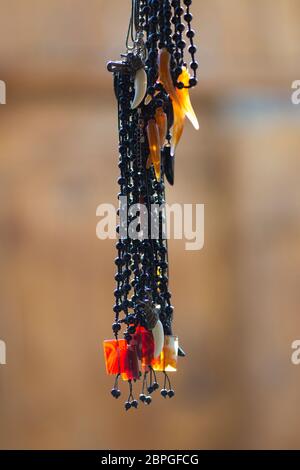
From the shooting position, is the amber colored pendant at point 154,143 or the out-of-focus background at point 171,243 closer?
the amber colored pendant at point 154,143

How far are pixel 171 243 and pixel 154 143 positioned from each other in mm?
936

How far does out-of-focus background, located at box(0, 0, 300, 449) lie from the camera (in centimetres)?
188

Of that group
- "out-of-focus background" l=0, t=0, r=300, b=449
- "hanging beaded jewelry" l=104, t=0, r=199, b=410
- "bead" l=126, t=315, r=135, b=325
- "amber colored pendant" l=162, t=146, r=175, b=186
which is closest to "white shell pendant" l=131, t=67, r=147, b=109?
"hanging beaded jewelry" l=104, t=0, r=199, b=410

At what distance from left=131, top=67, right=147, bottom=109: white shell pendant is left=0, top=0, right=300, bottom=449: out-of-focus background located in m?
0.86

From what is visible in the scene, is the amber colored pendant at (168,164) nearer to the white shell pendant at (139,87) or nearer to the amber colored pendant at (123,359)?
the white shell pendant at (139,87)

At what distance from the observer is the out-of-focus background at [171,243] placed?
1.88 metres

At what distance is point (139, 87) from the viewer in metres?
1.06

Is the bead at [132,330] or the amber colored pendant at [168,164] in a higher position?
the amber colored pendant at [168,164]

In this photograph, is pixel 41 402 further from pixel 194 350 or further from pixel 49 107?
pixel 49 107

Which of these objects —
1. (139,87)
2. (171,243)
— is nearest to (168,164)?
(139,87)

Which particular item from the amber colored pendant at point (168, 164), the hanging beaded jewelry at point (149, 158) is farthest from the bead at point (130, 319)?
the amber colored pendant at point (168, 164)

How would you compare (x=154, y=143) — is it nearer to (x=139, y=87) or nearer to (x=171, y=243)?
(x=139, y=87)

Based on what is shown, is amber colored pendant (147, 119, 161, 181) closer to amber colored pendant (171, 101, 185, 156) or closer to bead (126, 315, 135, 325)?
amber colored pendant (171, 101, 185, 156)
